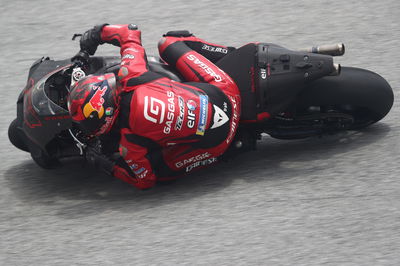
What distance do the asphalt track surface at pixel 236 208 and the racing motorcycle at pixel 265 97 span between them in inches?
10.8

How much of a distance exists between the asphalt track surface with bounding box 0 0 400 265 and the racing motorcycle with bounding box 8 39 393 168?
274 millimetres

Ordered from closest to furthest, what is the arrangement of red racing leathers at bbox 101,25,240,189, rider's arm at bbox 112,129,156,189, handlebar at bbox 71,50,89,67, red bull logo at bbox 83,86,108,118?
red bull logo at bbox 83,86,108,118
red racing leathers at bbox 101,25,240,189
rider's arm at bbox 112,129,156,189
handlebar at bbox 71,50,89,67

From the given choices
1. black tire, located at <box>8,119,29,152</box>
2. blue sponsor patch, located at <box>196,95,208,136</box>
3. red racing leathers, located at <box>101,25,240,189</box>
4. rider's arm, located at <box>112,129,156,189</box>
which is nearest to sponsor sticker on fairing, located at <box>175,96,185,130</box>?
red racing leathers, located at <box>101,25,240,189</box>

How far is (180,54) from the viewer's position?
18.3 feet

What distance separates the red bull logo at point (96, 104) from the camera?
4922 mm

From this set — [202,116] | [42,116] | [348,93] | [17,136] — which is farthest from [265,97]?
[17,136]

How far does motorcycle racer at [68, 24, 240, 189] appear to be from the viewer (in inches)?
196

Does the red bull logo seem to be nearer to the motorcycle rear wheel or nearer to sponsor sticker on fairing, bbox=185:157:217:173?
sponsor sticker on fairing, bbox=185:157:217:173

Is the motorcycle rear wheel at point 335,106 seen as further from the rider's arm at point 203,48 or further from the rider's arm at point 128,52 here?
the rider's arm at point 128,52

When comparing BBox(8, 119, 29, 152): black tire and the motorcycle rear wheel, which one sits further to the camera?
BBox(8, 119, 29, 152): black tire

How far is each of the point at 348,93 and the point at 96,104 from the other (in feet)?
6.54

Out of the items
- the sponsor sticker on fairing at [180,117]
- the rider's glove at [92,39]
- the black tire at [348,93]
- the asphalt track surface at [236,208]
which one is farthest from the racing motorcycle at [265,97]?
the sponsor sticker on fairing at [180,117]

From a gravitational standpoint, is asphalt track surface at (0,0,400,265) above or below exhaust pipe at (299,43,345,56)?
below

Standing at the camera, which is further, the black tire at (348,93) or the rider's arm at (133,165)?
the black tire at (348,93)
